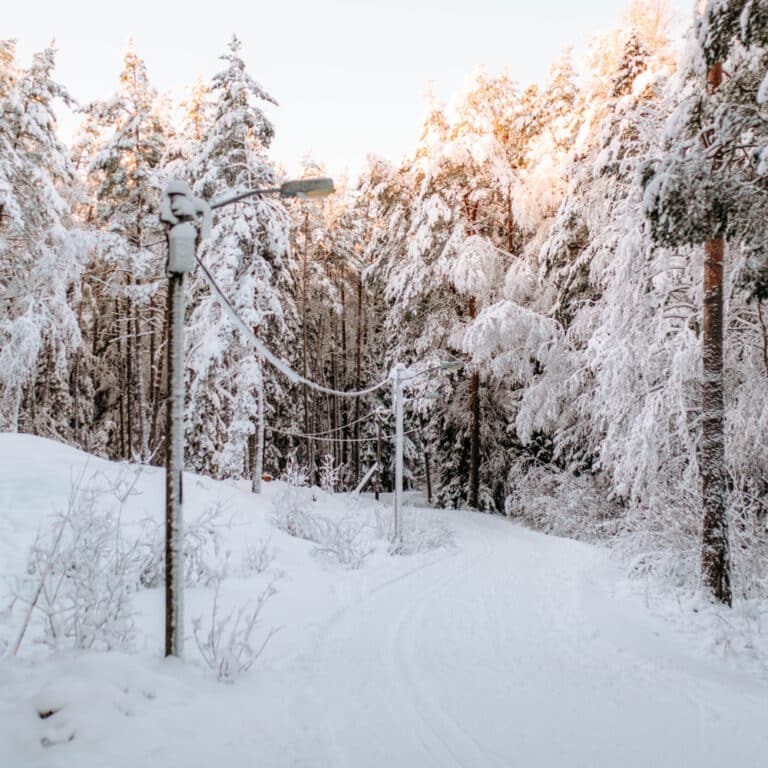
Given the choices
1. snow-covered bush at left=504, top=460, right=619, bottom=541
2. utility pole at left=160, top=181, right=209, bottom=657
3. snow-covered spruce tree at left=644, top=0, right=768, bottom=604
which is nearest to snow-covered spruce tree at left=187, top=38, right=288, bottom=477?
snow-covered bush at left=504, top=460, right=619, bottom=541

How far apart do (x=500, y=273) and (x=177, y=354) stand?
1788cm

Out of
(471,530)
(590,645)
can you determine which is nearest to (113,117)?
(471,530)

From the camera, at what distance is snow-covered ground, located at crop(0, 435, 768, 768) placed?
159 inches

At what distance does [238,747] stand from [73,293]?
19.5 meters

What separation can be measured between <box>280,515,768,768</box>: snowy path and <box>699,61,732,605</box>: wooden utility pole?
1.45 meters

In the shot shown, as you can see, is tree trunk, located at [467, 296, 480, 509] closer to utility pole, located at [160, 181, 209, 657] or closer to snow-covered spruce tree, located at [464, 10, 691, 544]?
snow-covered spruce tree, located at [464, 10, 691, 544]

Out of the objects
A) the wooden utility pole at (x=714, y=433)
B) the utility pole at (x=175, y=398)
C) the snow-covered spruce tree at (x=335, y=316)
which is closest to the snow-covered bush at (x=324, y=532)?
the wooden utility pole at (x=714, y=433)

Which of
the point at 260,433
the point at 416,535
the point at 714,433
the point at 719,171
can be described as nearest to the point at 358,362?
the point at 260,433

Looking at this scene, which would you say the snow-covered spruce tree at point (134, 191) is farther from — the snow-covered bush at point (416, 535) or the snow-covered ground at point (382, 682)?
the snow-covered ground at point (382, 682)

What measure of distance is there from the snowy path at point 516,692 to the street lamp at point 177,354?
1386 mm

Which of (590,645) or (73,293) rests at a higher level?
(73,293)

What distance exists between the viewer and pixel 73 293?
65.8 ft

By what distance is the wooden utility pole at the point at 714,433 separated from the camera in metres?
8.45

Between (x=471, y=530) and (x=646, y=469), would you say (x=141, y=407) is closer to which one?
(x=471, y=530)
